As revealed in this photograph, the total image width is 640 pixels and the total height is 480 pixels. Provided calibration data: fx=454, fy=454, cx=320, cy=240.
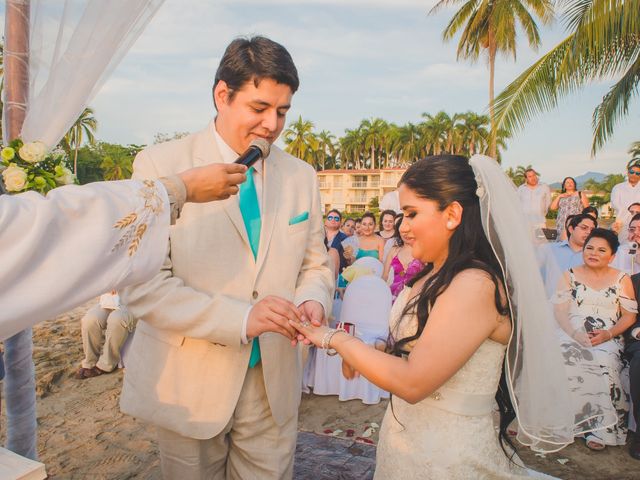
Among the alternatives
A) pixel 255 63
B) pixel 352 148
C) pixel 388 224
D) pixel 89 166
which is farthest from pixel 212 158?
pixel 352 148

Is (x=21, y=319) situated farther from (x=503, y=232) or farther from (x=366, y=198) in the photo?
Result: (x=366, y=198)

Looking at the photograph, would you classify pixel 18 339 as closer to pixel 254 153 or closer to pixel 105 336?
pixel 254 153

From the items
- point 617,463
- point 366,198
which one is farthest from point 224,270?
point 366,198

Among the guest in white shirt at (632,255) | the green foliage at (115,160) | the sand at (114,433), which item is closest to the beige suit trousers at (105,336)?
the sand at (114,433)

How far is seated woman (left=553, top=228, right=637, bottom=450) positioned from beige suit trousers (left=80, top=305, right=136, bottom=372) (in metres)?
5.33

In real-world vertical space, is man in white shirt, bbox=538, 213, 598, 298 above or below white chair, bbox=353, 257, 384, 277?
above

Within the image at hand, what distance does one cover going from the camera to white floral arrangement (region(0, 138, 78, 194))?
95.2 inches

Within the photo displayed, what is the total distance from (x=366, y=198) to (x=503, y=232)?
6296cm

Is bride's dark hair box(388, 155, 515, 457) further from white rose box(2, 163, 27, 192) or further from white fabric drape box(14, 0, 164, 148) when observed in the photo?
white rose box(2, 163, 27, 192)

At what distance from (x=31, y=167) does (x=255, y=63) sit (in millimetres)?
1447

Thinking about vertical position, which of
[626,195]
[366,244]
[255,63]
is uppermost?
[255,63]

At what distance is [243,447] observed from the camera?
7.65 feet

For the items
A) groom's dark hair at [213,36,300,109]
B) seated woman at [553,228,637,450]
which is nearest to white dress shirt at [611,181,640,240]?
seated woman at [553,228,637,450]

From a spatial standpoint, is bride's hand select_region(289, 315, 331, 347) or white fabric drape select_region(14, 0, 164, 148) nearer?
bride's hand select_region(289, 315, 331, 347)
